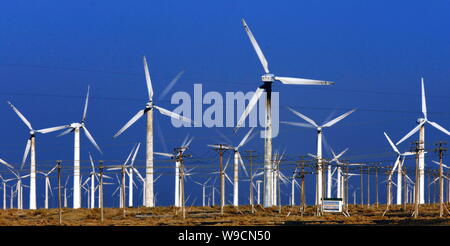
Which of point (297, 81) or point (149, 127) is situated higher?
point (297, 81)

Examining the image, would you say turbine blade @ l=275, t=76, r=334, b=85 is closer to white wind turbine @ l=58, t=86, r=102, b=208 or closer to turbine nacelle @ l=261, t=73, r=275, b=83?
turbine nacelle @ l=261, t=73, r=275, b=83

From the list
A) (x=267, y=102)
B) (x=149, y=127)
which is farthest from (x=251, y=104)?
(x=149, y=127)

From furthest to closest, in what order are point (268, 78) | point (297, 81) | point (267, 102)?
point (297, 81) → point (268, 78) → point (267, 102)

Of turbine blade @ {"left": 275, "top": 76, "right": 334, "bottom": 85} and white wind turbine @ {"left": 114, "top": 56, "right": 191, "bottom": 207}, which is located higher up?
turbine blade @ {"left": 275, "top": 76, "right": 334, "bottom": 85}

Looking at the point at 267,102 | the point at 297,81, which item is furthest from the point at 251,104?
the point at 297,81

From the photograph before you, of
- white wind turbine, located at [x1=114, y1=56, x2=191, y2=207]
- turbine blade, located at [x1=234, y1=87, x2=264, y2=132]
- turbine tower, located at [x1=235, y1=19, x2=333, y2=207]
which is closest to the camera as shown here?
turbine blade, located at [x1=234, y1=87, x2=264, y2=132]

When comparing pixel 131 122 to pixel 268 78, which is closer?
pixel 268 78

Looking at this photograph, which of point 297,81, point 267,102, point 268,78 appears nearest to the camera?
point 267,102

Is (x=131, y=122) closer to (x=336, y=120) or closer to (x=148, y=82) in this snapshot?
(x=148, y=82)

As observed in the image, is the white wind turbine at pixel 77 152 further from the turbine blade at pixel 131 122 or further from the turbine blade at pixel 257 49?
the turbine blade at pixel 257 49

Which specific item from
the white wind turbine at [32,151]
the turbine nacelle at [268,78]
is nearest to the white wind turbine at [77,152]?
the white wind turbine at [32,151]

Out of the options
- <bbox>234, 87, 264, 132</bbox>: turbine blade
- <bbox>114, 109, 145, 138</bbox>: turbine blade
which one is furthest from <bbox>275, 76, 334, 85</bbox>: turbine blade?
<bbox>114, 109, 145, 138</bbox>: turbine blade

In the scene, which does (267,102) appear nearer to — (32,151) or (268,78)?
(268,78)
